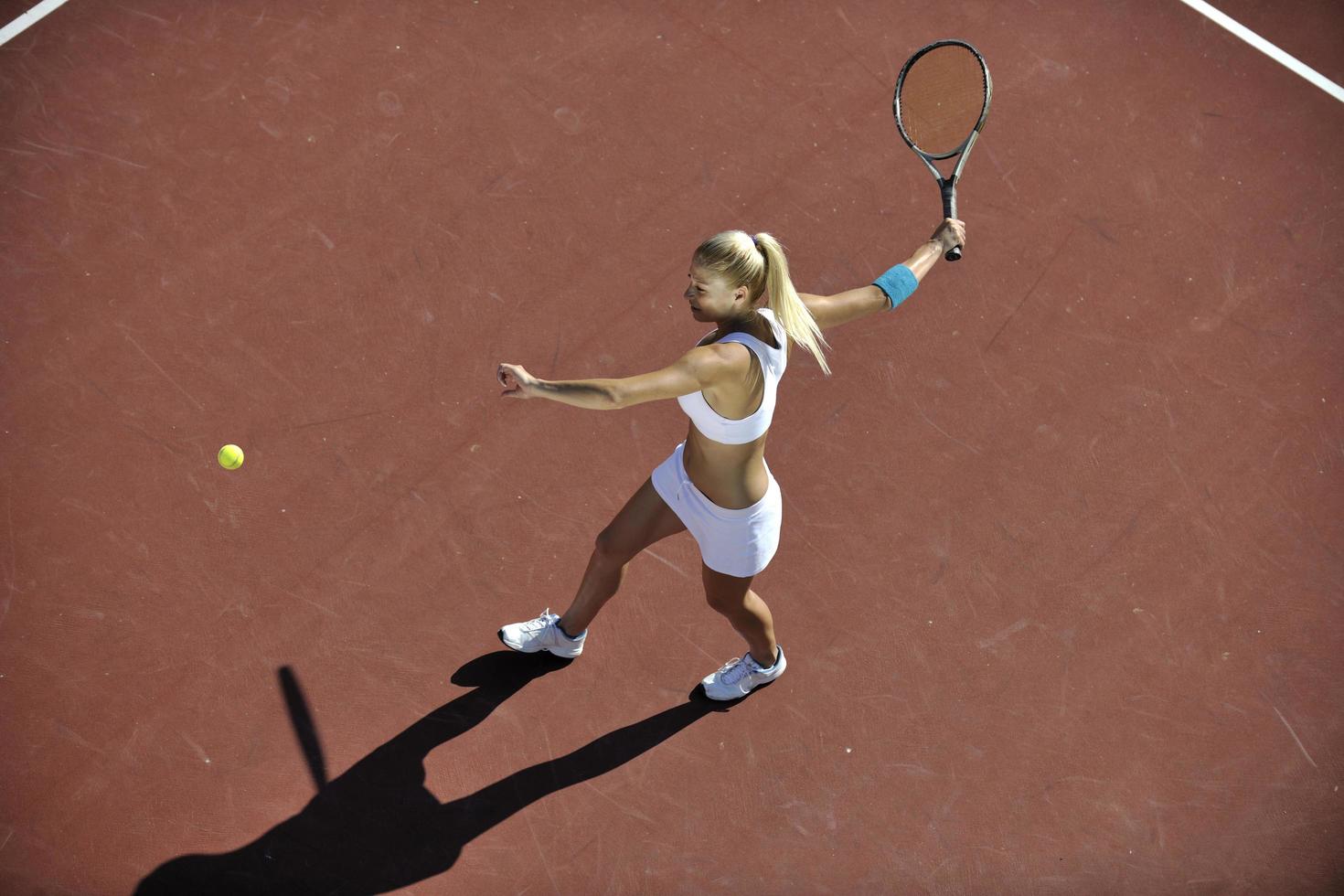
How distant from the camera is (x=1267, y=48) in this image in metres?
7.08

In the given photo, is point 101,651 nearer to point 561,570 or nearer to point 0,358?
point 0,358

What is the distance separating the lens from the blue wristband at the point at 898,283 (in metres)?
4.36

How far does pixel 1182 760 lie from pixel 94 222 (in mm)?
6134

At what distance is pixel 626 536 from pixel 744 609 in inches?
22.9

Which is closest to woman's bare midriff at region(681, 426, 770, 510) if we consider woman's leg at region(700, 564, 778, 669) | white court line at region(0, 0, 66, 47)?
woman's leg at region(700, 564, 778, 669)

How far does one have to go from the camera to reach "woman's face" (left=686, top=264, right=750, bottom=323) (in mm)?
3693

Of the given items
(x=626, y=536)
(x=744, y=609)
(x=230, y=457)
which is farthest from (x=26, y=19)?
(x=744, y=609)

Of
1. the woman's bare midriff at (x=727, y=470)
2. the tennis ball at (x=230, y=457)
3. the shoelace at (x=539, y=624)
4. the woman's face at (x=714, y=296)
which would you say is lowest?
the tennis ball at (x=230, y=457)

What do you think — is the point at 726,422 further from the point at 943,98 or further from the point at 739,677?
the point at 943,98

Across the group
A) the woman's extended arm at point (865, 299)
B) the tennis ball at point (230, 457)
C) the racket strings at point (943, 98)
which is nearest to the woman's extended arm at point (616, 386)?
the woman's extended arm at point (865, 299)

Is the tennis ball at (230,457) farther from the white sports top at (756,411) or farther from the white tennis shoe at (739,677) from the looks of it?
the white sports top at (756,411)

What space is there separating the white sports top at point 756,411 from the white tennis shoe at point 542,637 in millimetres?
1487

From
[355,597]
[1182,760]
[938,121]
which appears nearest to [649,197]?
[938,121]

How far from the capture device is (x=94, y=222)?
19.5 feet
